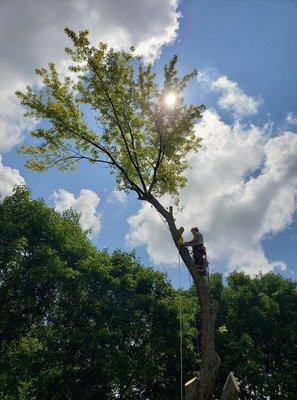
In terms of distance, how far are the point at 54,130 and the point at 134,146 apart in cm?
337

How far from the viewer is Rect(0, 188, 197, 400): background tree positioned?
23.6 metres

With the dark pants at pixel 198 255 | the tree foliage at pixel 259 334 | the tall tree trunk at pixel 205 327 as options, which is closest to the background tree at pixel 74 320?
the tree foliage at pixel 259 334

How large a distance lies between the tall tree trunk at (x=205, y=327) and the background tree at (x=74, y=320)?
554 inches

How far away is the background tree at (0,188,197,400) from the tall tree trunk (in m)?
14.1

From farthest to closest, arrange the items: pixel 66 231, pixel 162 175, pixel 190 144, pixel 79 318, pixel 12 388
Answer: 1. pixel 66 231
2. pixel 79 318
3. pixel 12 388
4. pixel 190 144
5. pixel 162 175

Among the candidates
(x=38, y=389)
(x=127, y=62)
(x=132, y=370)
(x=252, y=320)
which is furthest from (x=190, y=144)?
(x=252, y=320)

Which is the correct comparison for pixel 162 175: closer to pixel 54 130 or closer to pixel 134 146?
pixel 134 146

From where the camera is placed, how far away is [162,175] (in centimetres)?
1485

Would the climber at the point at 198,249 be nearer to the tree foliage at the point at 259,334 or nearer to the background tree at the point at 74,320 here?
the background tree at the point at 74,320

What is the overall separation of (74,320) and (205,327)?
681 inches

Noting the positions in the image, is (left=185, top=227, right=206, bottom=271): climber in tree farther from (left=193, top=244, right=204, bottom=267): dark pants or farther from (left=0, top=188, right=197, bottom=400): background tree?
(left=0, top=188, right=197, bottom=400): background tree

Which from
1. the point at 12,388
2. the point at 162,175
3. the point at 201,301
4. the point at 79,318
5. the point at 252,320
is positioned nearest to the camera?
the point at 201,301

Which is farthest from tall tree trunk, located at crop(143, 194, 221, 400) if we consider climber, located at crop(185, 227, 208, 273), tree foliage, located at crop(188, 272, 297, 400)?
tree foliage, located at crop(188, 272, 297, 400)

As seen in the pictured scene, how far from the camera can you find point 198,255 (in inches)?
500
